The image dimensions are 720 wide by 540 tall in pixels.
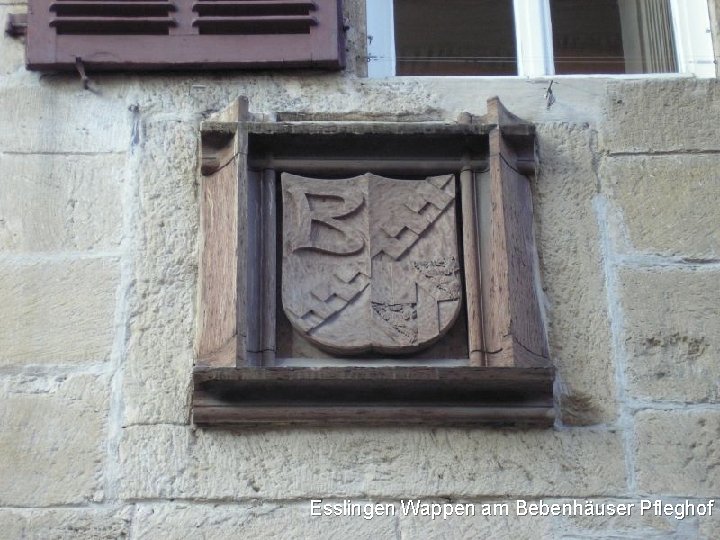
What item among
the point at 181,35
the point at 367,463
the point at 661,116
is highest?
the point at 181,35

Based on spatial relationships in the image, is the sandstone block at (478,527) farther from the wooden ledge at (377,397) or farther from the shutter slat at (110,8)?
the shutter slat at (110,8)

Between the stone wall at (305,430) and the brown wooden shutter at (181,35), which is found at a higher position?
the brown wooden shutter at (181,35)

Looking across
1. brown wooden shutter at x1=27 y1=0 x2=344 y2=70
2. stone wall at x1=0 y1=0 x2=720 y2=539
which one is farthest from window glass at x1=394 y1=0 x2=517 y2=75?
brown wooden shutter at x1=27 y1=0 x2=344 y2=70

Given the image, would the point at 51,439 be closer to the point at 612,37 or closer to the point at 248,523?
the point at 248,523

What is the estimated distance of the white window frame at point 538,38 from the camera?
3.90 meters

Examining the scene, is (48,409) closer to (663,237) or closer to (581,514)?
(581,514)

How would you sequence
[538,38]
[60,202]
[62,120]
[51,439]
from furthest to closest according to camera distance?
[538,38] < [62,120] < [60,202] < [51,439]

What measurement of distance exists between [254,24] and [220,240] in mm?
653

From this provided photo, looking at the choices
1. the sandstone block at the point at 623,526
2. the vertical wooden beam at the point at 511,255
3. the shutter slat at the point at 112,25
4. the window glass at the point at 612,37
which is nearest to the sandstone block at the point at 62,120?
the shutter slat at the point at 112,25

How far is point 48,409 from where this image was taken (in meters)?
3.34

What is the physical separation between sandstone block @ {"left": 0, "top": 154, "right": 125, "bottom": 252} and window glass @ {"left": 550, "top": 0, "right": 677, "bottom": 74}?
125cm

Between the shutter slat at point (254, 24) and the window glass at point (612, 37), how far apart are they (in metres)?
0.70

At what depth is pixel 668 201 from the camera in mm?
3602

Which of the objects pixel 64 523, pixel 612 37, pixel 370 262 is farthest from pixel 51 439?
pixel 612 37
